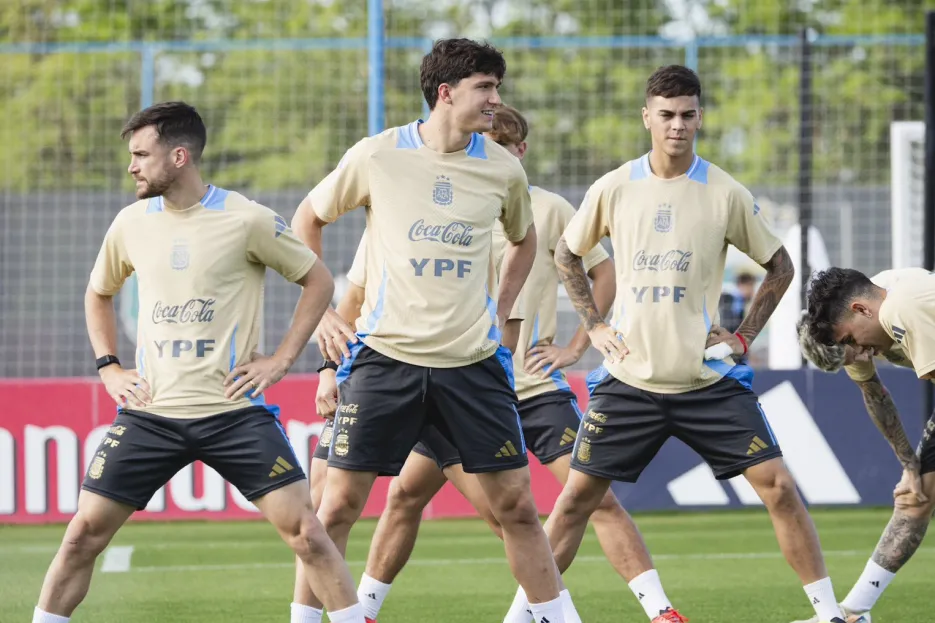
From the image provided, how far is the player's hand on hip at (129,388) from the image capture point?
17.5 ft

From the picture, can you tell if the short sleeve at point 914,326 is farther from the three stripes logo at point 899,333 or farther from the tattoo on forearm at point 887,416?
→ the tattoo on forearm at point 887,416

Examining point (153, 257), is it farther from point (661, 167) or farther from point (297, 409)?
point (297, 409)

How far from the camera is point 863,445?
11.5 metres

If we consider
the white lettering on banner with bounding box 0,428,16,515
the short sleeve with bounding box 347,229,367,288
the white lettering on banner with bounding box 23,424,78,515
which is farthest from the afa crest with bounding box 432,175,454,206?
the white lettering on banner with bounding box 0,428,16,515

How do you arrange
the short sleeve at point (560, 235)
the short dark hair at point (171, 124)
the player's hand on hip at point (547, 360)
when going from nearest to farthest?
the short dark hair at point (171, 124) → the player's hand on hip at point (547, 360) → the short sleeve at point (560, 235)

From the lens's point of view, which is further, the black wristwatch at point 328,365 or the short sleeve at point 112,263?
the black wristwatch at point 328,365

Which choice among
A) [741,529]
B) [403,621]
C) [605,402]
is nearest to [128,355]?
[741,529]

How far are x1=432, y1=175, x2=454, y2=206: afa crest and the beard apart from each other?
0.94 m

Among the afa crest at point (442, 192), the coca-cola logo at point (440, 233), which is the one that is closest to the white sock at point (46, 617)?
the coca-cola logo at point (440, 233)

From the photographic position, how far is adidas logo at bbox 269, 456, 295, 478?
5281 millimetres

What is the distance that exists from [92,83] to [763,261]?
1180 cm

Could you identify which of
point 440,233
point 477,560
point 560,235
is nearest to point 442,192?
point 440,233

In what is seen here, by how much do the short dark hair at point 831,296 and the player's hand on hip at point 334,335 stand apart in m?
1.68

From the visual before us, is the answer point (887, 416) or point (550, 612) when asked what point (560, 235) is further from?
point (550, 612)
